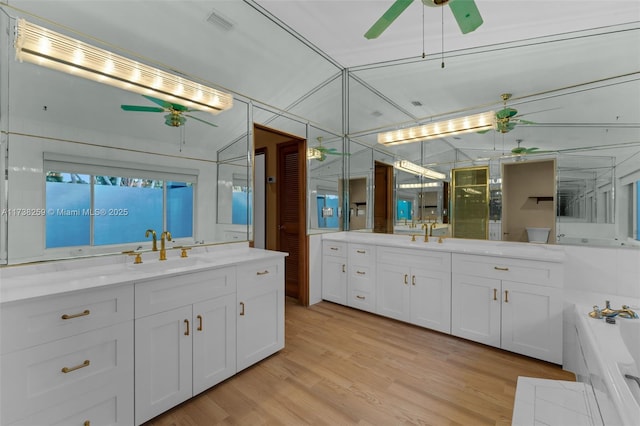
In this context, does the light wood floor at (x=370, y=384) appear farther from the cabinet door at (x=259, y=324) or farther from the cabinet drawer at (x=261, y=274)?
the cabinet drawer at (x=261, y=274)

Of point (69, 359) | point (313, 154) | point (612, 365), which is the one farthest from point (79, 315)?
point (313, 154)

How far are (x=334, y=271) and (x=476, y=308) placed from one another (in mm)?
1726

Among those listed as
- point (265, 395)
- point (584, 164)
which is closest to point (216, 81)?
point (265, 395)

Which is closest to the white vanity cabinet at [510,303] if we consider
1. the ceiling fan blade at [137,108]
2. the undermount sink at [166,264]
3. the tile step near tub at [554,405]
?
the tile step near tub at [554,405]

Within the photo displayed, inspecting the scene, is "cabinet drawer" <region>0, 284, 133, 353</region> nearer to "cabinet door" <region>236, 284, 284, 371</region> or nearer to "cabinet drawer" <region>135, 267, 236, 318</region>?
"cabinet drawer" <region>135, 267, 236, 318</region>

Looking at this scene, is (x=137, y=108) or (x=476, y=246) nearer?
(x=137, y=108)

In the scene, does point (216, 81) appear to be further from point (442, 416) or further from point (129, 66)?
point (442, 416)

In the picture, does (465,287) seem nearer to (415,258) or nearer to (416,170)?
(415,258)

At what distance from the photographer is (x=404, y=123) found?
354 centimetres

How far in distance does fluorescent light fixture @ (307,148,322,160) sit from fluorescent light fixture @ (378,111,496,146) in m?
0.86

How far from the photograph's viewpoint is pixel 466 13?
1.74 meters

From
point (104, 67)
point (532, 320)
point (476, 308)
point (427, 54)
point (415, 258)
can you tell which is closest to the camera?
point (104, 67)

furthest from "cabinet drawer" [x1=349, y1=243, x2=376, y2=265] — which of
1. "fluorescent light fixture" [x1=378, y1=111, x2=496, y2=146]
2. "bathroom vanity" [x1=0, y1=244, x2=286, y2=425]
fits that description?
"bathroom vanity" [x1=0, y1=244, x2=286, y2=425]

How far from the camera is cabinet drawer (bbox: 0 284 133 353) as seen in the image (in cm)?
120
